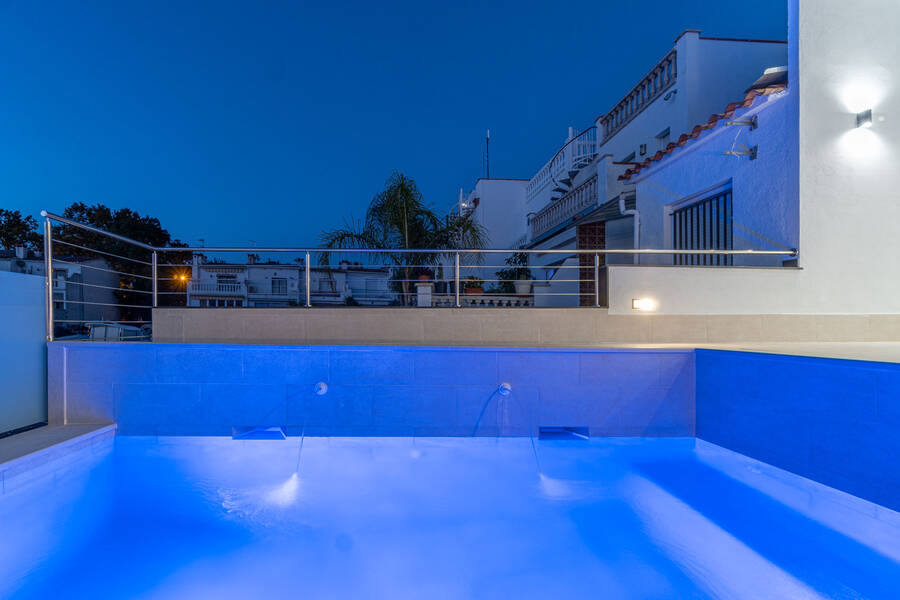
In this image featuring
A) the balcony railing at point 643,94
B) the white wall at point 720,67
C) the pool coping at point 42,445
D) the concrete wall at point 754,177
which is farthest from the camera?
the balcony railing at point 643,94

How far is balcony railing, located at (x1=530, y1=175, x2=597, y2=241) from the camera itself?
10047 mm

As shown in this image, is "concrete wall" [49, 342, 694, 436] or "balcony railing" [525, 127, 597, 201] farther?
"balcony railing" [525, 127, 597, 201]

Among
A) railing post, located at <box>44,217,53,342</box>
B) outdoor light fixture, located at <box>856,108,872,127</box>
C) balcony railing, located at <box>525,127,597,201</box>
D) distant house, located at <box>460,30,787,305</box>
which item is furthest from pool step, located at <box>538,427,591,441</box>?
balcony railing, located at <box>525,127,597,201</box>

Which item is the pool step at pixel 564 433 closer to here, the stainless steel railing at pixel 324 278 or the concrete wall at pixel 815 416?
the concrete wall at pixel 815 416

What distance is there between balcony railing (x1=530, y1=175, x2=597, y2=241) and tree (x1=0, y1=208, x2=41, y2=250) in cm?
2502

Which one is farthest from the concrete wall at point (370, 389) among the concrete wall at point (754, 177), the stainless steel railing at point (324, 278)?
the concrete wall at point (754, 177)

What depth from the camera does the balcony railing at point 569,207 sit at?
1005 centimetres

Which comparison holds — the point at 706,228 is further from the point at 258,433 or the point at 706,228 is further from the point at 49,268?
the point at 49,268

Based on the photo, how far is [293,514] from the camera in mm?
2836

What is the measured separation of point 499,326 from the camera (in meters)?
4.79

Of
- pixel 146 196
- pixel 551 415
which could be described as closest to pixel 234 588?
pixel 551 415

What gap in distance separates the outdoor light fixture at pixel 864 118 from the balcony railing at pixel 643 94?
466cm

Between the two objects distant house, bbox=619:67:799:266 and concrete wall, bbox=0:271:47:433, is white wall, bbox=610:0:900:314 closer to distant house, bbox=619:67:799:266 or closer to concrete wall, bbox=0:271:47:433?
distant house, bbox=619:67:799:266

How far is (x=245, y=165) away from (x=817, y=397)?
2663 cm
